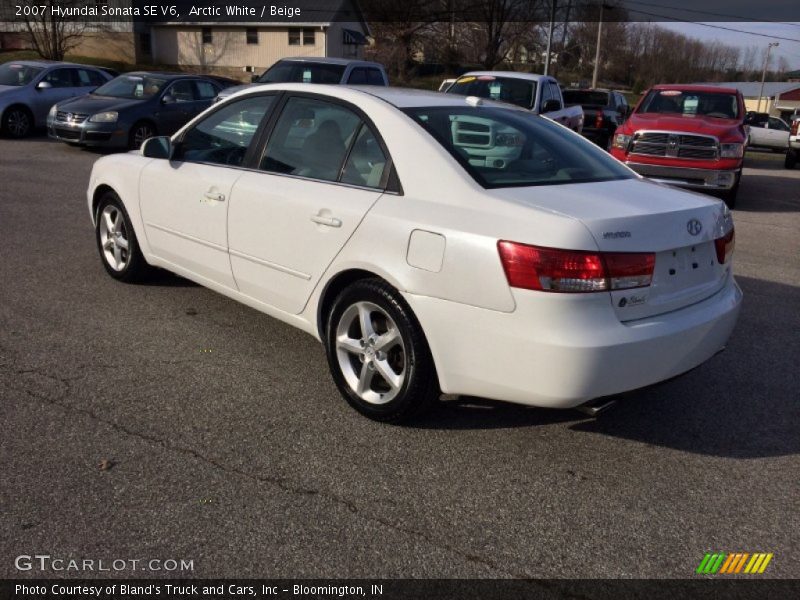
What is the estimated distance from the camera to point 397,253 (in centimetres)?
357

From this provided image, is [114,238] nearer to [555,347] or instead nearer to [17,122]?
[555,347]

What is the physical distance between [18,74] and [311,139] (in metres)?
15.5

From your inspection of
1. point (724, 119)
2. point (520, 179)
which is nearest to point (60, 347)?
point (520, 179)

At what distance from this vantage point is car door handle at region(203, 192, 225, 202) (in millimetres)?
4639

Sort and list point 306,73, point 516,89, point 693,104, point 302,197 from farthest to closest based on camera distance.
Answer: point 306,73 < point 516,89 < point 693,104 < point 302,197

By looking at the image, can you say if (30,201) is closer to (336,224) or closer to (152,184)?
(152,184)

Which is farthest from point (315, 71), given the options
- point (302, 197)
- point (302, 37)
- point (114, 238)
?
point (302, 37)

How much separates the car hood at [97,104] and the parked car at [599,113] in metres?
11.7

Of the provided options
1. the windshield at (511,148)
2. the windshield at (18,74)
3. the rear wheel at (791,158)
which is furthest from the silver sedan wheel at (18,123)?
the rear wheel at (791,158)

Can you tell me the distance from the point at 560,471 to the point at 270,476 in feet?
4.30

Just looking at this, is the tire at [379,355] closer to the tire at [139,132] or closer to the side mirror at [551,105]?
the side mirror at [551,105]

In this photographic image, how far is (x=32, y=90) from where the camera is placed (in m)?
16.6

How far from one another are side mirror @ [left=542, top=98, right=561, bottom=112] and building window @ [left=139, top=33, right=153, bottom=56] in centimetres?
3933

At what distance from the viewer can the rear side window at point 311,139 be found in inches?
164
